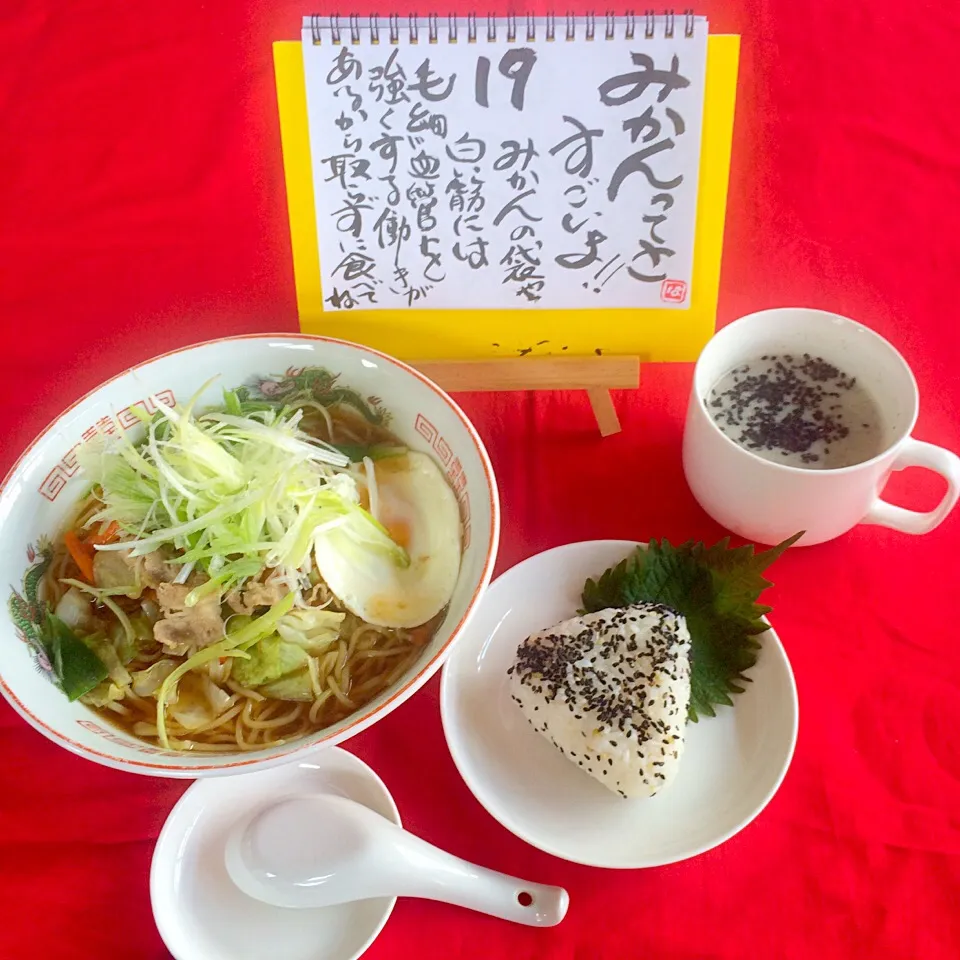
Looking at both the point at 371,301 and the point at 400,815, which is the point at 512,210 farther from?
the point at 400,815

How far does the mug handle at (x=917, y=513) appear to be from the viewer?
124cm

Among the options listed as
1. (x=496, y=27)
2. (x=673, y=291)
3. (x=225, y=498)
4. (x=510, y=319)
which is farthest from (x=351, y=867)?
(x=496, y=27)

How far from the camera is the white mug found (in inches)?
48.9

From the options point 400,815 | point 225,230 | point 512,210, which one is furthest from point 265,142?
point 400,815

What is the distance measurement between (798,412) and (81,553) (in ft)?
3.60

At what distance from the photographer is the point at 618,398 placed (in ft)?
5.25

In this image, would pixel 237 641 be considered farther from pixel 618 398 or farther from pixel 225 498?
pixel 618 398

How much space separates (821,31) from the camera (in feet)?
6.44

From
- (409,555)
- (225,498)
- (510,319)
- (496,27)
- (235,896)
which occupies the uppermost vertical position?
(496,27)

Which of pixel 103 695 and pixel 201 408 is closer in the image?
pixel 103 695

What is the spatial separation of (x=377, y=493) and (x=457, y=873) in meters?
0.54

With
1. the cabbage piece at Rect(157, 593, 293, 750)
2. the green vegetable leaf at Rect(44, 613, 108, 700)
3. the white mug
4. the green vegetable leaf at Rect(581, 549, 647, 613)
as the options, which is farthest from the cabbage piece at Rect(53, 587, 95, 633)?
the white mug

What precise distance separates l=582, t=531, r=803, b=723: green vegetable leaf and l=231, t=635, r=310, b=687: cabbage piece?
0.44m

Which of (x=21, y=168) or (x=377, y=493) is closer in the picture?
(x=377, y=493)
